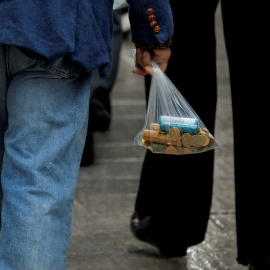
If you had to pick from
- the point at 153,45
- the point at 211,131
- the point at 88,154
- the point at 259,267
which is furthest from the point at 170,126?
the point at 88,154

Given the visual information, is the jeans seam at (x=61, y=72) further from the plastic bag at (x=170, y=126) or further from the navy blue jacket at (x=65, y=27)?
the plastic bag at (x=170, y=126)

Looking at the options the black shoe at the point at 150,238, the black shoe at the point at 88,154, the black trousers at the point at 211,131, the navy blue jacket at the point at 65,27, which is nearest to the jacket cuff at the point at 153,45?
the navy blue jacket at the point at 65,27

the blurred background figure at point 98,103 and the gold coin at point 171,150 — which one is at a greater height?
the gold coin at point 171,150

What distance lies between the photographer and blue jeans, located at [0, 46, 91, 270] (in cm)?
190

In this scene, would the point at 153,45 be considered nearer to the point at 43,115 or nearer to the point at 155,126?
the point at 155,126

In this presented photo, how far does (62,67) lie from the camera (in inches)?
75.9

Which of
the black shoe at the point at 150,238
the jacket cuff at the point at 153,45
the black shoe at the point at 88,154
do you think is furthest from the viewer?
the black shoe at the point at 88,154

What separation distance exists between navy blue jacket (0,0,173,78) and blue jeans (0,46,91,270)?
68 millimetres

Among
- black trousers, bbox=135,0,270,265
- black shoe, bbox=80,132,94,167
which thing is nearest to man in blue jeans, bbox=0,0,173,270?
black trousers, bbox=135,0,270,265

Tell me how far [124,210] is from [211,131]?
961 mm

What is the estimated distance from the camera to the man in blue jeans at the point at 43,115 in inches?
72.6

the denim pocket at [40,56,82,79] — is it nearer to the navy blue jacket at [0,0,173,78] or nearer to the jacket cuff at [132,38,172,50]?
the navy blue jacket at [0,0,173,78]

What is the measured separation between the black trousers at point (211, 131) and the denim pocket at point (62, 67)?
2.42ft

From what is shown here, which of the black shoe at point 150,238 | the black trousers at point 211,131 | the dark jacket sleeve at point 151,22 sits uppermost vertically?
the dark jacket sleeve at point 151,22
